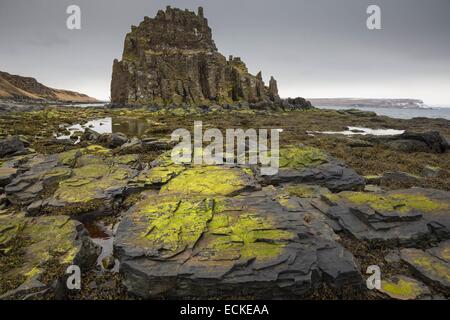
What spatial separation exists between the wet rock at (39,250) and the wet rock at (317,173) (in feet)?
31.7

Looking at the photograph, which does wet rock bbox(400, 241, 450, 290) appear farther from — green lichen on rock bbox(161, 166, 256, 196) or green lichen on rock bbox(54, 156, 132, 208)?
green lichen on rock bbox(54, 156, 132, 208)

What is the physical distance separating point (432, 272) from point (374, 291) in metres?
1.84

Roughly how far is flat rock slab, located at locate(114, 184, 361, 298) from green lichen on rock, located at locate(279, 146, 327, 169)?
702 cm

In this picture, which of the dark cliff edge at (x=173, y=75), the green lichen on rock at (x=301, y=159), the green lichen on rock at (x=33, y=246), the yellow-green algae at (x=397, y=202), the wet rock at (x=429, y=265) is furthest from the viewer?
the dark cliff edge at (x=173, y=75)

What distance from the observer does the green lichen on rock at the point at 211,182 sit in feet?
41.3

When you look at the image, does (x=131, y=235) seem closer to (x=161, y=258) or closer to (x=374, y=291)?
(x=161, y=258)

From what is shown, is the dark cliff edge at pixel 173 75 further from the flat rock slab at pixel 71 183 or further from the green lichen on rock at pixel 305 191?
the green lichen on rock at pixel 305 191

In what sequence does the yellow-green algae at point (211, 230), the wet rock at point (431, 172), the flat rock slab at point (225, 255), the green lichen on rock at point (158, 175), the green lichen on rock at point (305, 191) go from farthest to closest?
the wet rock at point (431, 172) < the green lichen on rock at point (158, 175) < the green lichen on rock at point (305, 191) < the yellow-green algae at point (211, 230) < the flat rock slab at point (225, 255)

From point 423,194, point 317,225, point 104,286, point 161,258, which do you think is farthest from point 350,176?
point 104,286

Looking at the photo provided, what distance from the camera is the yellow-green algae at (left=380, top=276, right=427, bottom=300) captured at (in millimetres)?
7007

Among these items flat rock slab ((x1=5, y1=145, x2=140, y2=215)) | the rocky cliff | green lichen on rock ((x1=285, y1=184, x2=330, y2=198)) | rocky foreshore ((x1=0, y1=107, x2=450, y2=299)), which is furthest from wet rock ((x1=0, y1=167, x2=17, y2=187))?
the rocky cliff

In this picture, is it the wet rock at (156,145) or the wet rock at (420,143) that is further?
the wet rock at (420,143)

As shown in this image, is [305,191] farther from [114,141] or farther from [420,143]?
[420,143]

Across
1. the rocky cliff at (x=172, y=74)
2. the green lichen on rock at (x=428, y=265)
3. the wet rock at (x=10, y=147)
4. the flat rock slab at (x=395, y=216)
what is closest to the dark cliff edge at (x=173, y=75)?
the rocky cliff at (x=172, y=74)
